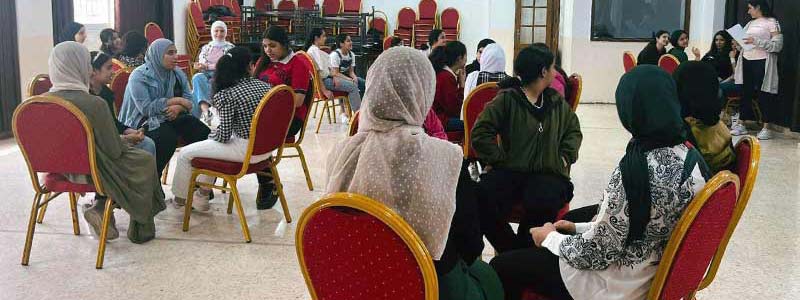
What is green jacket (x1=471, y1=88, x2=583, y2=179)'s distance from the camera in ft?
10.6

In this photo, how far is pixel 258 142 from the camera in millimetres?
3961

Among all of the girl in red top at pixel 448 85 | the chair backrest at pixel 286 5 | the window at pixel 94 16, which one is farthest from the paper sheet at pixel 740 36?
the chair backrest at pixel 286 5

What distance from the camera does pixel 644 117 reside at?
6.53 feet

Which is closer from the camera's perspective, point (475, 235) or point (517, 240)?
point (475, 235)

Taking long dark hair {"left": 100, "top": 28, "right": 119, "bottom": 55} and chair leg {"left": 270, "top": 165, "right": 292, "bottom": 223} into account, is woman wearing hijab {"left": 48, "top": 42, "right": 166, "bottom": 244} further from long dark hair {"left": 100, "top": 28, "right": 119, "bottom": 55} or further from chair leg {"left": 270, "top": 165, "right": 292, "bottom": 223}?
long dark hair {"left": 100, "top": 28, "right": 119, "bottom": 55}

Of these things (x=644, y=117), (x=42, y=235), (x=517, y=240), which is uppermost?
(x=644, y=117)

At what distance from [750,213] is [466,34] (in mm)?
10571

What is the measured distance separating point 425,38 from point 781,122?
7.07 metres

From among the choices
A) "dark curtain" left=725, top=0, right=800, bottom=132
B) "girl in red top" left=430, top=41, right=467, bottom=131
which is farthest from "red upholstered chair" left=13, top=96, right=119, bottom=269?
"dark curtain" left=725, top=0, right=800, bottom=132

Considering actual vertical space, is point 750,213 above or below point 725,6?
below

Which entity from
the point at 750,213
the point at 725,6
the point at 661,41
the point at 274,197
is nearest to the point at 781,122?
the point at 661,41

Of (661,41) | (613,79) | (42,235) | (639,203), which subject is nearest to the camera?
(639,203)

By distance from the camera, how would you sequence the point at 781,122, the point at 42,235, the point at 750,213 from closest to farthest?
the point at 42,235 → the point at 750,213 → the point at 781,122

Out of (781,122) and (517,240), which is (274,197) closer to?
(517,240)
